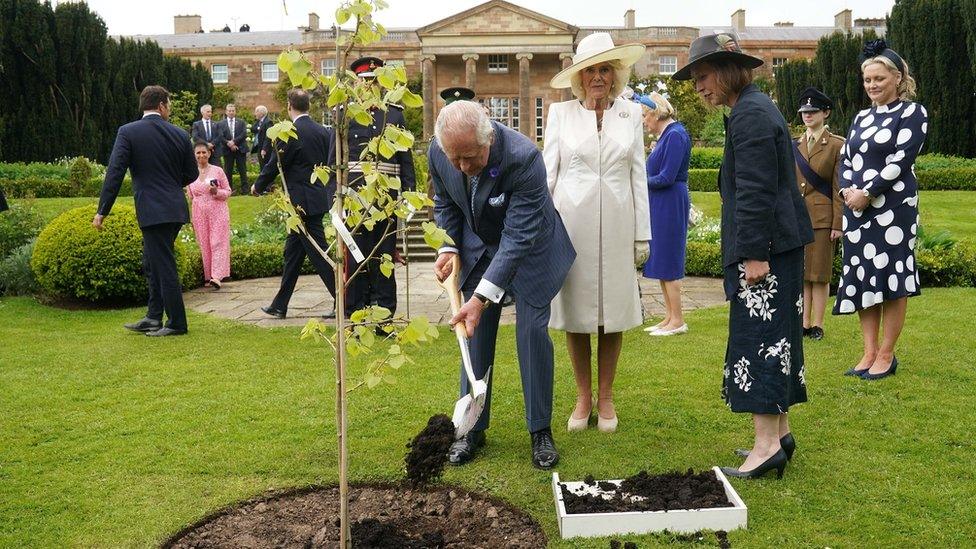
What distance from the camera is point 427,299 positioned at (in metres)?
9.55

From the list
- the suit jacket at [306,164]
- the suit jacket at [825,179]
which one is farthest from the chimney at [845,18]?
the suit jacket at [306,164]

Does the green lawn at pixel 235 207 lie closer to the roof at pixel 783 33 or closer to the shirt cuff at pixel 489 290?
the shirt cuff at pixel 489 290

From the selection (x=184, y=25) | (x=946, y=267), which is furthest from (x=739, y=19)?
(x=946, y=267)

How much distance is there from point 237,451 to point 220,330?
3509 mm

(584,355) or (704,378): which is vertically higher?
(584,355)

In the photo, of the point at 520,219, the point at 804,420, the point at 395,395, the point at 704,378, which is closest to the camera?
the point at 520,219

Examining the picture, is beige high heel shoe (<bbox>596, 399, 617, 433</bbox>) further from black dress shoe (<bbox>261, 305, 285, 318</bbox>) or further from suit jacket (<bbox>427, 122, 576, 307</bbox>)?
black dress shoe (<bbox>261, 305, 285, 318</bbox>)

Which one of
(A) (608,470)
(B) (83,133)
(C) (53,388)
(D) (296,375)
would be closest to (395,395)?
(D) (296,375)

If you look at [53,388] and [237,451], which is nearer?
[237,451]

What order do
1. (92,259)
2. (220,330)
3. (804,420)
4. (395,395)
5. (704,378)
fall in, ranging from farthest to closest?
(92,259) → (220,330) → (704,378) → (395,395) → (804,420)

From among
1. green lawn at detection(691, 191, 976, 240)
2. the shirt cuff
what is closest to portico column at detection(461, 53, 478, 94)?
green lawn at detection(691, 191, 976, 240)

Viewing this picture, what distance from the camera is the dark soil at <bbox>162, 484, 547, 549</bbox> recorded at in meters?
3.29

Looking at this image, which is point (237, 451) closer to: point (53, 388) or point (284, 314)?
point (53, 388)

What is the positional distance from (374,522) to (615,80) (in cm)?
259
